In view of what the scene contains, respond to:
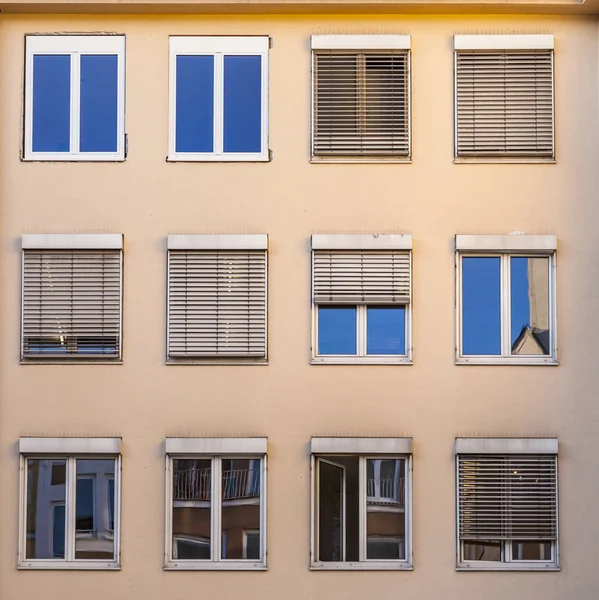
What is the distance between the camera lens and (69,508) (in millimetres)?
12555

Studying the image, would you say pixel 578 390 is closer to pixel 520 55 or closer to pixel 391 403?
pixel 391 403

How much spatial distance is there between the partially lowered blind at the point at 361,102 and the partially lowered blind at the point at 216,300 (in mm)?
1815

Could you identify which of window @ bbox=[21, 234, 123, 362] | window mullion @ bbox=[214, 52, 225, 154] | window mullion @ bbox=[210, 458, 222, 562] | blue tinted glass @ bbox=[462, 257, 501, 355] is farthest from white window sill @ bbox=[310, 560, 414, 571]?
window mullion @ bbox=[214, 52, 225, 154]

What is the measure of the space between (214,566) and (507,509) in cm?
370

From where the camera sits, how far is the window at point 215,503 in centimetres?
1241

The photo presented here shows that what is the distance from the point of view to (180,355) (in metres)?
12.6

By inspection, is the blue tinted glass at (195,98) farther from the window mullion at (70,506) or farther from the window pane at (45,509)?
the window pane at (45,509)

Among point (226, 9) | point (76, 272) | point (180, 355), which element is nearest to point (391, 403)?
point (180, 355)

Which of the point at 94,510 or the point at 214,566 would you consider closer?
the point at 214,566

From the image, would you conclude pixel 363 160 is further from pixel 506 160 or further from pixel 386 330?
pixel 386 330

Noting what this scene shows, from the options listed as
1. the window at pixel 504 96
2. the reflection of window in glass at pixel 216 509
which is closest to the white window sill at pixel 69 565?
the reflection of window in glass at pixel 216 509

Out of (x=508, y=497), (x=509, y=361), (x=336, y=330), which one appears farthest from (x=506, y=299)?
(x=508, y=497)

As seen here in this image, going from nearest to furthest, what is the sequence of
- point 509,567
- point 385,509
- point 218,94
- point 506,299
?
1. point 509,567
2. point 385,509
3. point 506,299
4. point 218,94

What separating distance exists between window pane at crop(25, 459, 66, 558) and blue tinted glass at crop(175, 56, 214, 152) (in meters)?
4.54
